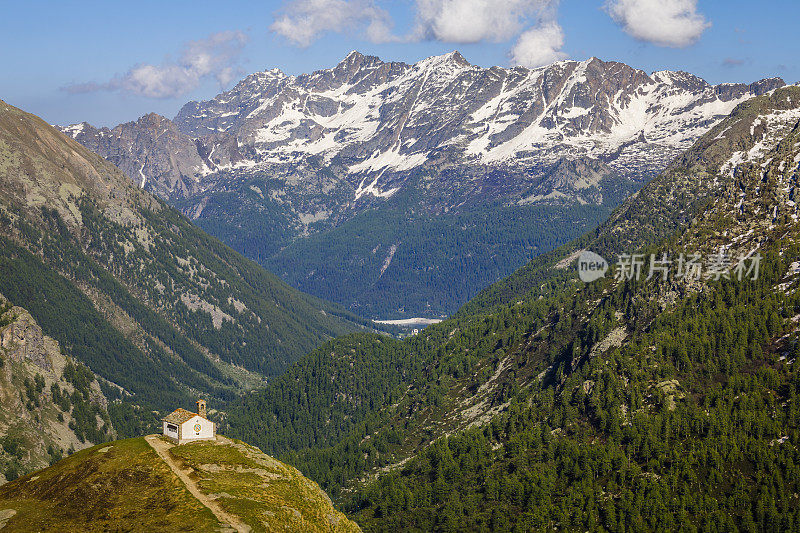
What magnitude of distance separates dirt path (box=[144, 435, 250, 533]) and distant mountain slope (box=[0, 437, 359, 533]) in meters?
0.87

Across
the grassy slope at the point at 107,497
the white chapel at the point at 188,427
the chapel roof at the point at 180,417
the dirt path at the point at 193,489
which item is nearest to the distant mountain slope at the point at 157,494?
the grassy slope at the point at 107,497

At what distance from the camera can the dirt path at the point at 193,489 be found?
12431cm

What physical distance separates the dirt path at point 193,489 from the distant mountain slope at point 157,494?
0.87 meters

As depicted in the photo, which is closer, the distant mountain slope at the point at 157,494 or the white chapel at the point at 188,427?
the distant mountain slope at the point at 157,494

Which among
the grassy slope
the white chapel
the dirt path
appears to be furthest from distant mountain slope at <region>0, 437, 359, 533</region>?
the white chapel

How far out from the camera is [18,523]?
12438 cm

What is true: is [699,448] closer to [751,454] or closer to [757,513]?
[751,454]

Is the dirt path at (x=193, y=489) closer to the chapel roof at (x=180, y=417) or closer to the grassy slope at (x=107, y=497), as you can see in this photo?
the grassy slope at (x=107, y=497)

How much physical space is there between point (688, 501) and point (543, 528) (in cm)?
3214

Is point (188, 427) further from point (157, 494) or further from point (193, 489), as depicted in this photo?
point (157, 494)

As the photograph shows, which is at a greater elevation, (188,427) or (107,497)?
(188,427)

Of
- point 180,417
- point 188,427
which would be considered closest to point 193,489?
point 188,427

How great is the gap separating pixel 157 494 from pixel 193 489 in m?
5.84

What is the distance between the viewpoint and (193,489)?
439ft
